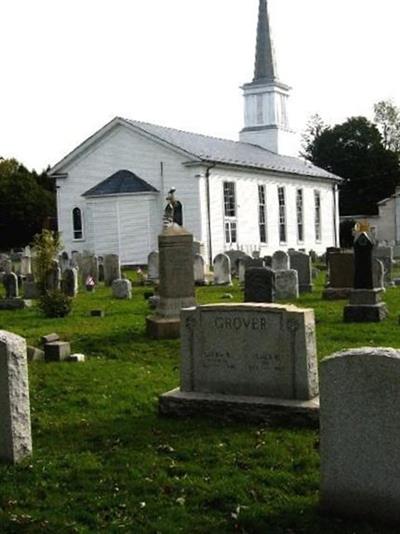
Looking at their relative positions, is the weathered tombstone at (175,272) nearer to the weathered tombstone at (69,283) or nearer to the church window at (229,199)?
the weathered tombstone at (69,283)

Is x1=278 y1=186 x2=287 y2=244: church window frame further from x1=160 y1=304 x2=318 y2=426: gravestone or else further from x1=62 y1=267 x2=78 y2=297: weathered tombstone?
x1=160 y1=304 x2=318 y2=426: gravestone

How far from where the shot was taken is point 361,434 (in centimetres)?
547

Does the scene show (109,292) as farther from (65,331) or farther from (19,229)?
(19,229)

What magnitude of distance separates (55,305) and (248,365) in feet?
30.1

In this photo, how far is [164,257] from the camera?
13992mm

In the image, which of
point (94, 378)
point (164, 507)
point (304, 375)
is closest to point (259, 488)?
point (164, 507)

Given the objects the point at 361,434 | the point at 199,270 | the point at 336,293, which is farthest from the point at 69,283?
the point at 361,434

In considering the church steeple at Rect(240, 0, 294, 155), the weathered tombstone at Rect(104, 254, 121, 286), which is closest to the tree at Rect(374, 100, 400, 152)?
the church steeple at Rect(240, 0, 294, 155)

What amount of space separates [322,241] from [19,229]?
72.6 ft

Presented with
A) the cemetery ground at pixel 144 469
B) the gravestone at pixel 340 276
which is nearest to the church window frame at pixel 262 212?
the gravestone at pixel 340 276

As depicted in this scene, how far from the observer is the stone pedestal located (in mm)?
14320

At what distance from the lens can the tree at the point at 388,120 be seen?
82.3 metres

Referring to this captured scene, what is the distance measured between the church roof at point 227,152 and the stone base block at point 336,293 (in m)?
22.6

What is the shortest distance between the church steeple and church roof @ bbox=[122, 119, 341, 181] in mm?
1034
